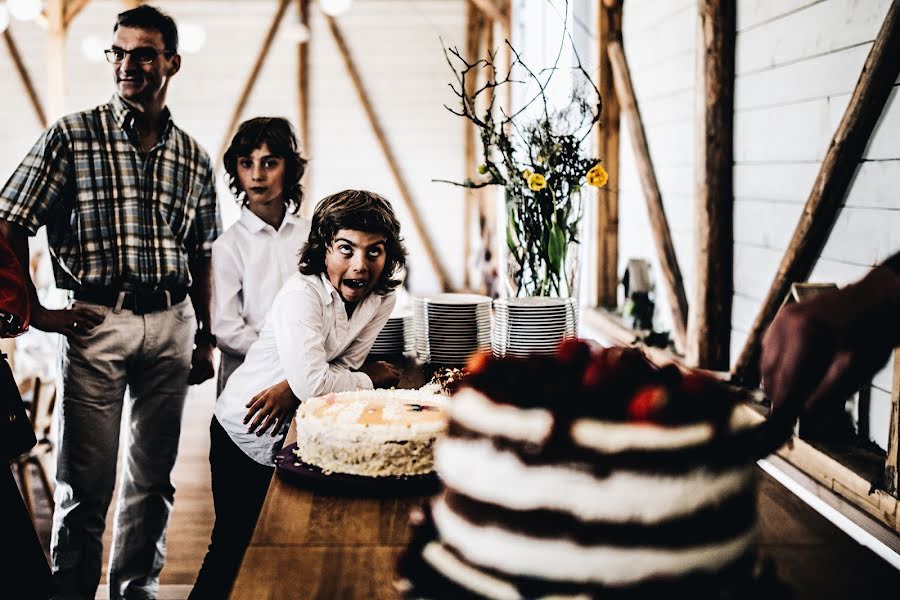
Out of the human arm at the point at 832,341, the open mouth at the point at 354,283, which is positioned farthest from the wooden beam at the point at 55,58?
the human arm at the point at 832,341

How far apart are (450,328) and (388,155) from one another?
821cm

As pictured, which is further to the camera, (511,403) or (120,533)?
(120,533)

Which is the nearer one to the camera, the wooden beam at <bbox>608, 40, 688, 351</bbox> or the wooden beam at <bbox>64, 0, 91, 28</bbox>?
the wooden beam at <bbox>608, 40, 688, 351</bbox>

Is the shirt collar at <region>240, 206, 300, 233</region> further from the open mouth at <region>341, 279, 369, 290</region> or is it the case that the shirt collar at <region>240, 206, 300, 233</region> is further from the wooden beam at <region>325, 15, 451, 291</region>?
the wooden beam at <region>325, 15, 451, 291</region>

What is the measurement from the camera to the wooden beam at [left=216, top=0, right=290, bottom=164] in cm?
1000

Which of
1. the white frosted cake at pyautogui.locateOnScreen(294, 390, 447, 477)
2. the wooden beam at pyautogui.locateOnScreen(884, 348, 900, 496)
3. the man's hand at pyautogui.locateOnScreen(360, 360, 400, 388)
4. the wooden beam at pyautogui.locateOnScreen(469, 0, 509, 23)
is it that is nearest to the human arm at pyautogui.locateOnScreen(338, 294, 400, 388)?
the man's hand at pyautogui.locateOnScreen(360, 360, 400, 388)

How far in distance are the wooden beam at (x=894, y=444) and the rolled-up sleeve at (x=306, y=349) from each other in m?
1.08

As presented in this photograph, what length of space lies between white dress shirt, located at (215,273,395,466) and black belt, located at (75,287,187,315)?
60cm

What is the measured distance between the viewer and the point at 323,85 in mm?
10273

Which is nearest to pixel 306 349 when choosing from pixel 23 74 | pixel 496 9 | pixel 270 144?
pixel 270 144

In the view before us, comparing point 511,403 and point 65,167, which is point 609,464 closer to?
point 511,403

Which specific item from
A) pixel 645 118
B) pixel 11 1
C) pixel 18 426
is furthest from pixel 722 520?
pixel 11 1

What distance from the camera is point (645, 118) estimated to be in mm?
4035

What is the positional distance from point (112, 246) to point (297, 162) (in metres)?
0.62
